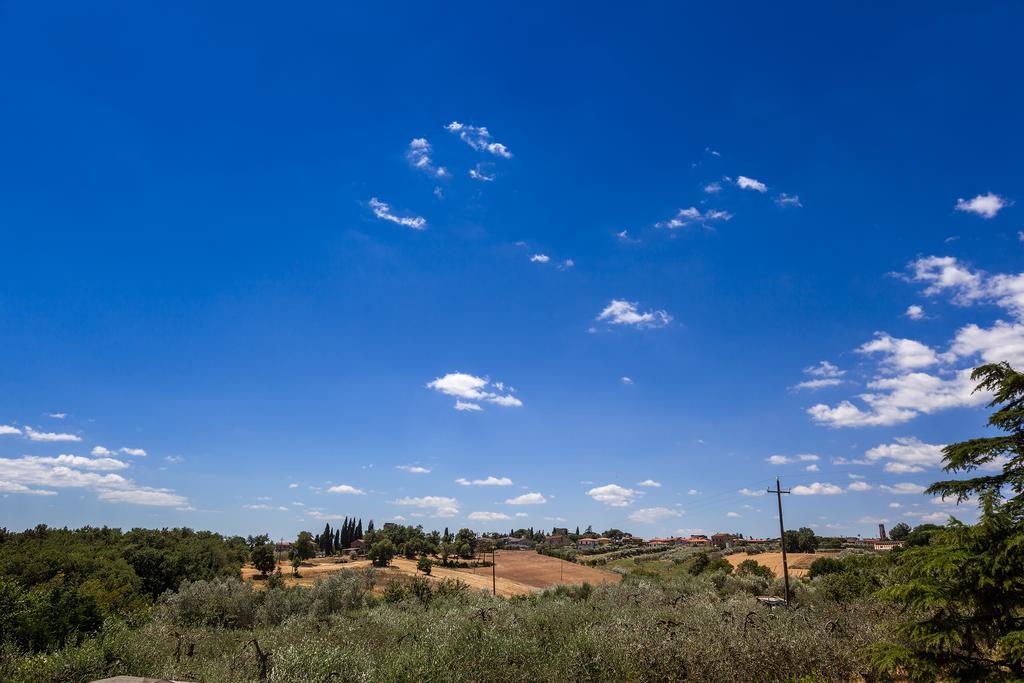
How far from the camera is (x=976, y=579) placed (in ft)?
29.1

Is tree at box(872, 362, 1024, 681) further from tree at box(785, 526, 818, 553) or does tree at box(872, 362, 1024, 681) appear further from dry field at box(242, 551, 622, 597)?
tree at box(785, 526, 818, 553)

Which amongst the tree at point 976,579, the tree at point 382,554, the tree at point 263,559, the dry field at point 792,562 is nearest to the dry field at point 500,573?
the tree at point 263,559

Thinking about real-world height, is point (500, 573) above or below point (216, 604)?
below

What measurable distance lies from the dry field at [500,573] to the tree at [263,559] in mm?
1129

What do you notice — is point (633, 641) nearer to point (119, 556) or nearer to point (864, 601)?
point (864, 601)

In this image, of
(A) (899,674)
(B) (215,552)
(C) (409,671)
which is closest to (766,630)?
(A) (899,674)

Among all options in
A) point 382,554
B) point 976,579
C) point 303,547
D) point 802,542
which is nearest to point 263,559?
point 382,554

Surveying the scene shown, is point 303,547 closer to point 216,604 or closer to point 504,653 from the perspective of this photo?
point 216,604

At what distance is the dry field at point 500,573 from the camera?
58906 mm

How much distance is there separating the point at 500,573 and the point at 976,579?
68970mm

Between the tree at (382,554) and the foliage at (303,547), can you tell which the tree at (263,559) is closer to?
the tree at (382,554)

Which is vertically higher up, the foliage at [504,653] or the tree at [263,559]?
the foliage at [504,653]

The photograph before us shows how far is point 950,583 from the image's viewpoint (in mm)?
9109

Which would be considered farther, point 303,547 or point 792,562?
point 303,547
